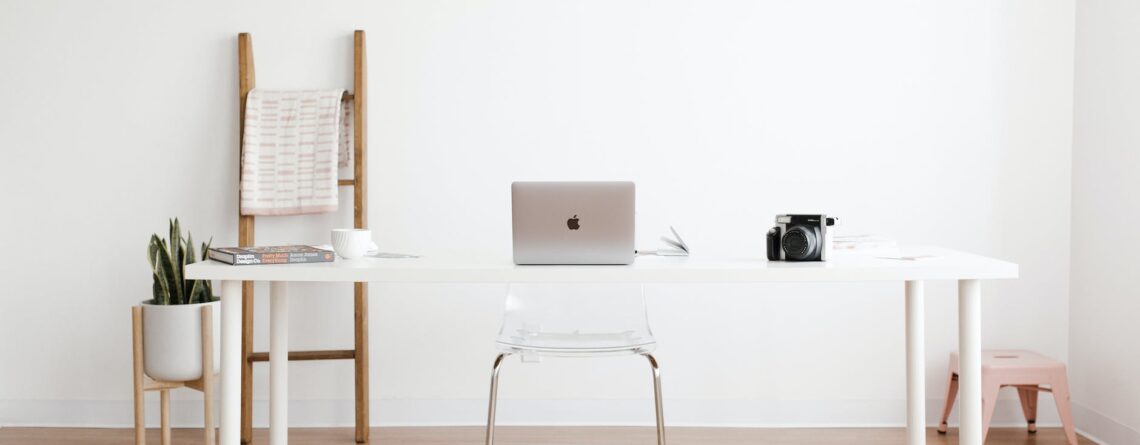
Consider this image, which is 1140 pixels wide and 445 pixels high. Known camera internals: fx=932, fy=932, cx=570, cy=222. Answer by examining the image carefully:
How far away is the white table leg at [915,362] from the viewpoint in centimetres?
235

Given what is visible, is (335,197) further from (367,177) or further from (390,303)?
(390,303)

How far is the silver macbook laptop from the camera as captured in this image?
6.07 feet

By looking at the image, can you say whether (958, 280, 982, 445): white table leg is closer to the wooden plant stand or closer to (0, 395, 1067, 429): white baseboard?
(0, 395, 1067, 429): white baseboard

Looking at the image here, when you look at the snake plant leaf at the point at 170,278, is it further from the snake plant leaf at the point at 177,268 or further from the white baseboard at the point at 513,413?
the white baseboard at the point at 513,413

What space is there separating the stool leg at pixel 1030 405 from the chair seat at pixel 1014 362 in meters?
0.14

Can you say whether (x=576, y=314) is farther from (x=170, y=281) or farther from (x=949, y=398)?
(x=949, y=398)

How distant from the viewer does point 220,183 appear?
123 inches

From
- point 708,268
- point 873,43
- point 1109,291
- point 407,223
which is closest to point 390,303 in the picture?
point 407,223

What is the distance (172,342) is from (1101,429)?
9.29 ft

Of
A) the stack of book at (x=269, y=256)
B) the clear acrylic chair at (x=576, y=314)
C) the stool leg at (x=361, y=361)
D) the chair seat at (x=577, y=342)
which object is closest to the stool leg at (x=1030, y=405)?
the clear acrylic chair at (x=576, y=314)

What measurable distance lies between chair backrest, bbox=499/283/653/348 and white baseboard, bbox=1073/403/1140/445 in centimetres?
150

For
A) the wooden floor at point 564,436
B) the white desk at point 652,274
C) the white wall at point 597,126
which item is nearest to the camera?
the white desk at point 652,274

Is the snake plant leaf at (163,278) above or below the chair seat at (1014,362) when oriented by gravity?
above

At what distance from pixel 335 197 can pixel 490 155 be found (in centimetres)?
52
